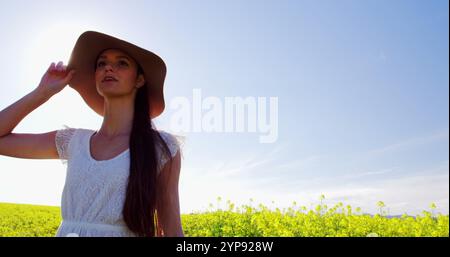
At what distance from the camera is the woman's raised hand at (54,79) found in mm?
2826

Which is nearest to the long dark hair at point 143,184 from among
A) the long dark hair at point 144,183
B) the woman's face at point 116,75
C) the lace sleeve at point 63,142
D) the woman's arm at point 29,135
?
the long dark hair at point 144,183

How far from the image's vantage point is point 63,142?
2838 mm

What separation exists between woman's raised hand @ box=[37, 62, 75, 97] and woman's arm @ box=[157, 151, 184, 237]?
84 centimetres

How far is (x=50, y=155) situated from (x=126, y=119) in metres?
0.51

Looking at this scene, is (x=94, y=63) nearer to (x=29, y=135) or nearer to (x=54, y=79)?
(x=54, y=79)

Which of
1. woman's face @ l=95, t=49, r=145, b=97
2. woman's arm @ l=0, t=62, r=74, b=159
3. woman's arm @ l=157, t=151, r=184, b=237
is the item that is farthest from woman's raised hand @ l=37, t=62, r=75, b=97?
woman's arm @ l=157, t=151, r=184, b=237

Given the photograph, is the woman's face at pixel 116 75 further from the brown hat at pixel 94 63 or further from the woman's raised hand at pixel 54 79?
the woman's raised hand at pixel 54 79

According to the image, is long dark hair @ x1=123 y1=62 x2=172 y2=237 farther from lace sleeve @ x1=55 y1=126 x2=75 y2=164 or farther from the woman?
lace sleeve @ x1=55 y1=126 x2=75 y2=164

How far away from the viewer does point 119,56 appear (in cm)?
294

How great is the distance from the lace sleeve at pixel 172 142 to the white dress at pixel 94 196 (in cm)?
2

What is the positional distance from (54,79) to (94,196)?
0.85 meters
